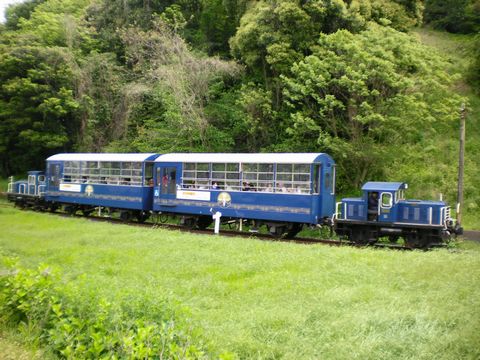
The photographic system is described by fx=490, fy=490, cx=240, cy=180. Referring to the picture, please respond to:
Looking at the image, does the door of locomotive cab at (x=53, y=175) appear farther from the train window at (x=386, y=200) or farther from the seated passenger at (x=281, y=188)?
the train window at (x=386, y=200)

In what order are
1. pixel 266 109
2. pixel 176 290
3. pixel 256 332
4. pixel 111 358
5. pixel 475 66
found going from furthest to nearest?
pixel 475 66, pixel 266 109, pixel 176 290, pixel 256 332, pixel 111 358

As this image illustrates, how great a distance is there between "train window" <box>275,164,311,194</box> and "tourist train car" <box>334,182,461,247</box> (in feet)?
5.06

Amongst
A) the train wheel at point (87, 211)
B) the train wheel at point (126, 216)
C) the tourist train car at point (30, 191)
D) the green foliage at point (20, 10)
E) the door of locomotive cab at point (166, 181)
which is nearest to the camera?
the door of locomotive cab at point (166, 181)

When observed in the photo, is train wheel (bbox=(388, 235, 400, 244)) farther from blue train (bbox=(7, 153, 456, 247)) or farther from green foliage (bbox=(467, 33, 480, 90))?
green foliage (bbox=(467, 33, 480, 90))

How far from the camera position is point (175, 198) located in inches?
838

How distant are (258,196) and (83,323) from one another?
→ 12691mm

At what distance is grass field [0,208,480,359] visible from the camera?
6504mm

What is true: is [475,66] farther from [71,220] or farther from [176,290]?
[176,290]

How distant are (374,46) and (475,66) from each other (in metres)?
11.3

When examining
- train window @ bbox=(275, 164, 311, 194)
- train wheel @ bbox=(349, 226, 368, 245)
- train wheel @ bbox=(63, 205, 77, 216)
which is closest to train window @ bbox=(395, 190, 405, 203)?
train wheel @ bbox=(349, 226, 368, 245)

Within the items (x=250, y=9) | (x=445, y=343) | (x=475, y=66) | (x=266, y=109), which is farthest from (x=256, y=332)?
(x=475, y=66)

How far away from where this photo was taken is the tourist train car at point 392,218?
15961 millimetres

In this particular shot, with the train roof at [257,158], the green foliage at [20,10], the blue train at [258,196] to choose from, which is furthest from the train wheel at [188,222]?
the green foliage at [20,10]

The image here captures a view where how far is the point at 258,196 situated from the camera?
18438 millimetres
